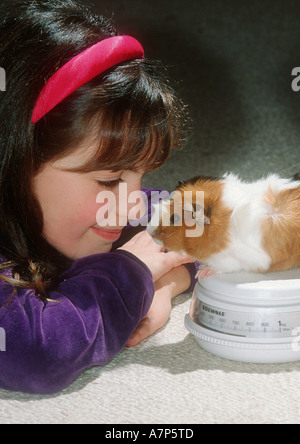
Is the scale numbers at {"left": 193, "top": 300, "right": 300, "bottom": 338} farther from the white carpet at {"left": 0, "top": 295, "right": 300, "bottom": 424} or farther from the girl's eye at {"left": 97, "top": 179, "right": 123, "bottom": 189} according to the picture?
the girl's eye at {"left": 97, "top": 179, "right": 123, "bottom": 189}

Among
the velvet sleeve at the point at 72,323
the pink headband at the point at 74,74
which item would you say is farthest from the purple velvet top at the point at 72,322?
the pink headband at the point at 74,74

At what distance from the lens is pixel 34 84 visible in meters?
0.64

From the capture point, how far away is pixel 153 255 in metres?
0.73

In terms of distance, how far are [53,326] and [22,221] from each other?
0.53 feet

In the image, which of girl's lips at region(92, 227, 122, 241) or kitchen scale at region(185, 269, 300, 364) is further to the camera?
girl's lips at region(92, 227, 122, 241)

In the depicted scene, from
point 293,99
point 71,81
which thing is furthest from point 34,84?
point 293,99

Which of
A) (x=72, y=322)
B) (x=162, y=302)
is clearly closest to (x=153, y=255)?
(x=162, y=302)

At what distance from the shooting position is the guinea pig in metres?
0.62

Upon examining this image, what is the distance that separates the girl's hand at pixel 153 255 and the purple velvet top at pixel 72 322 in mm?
61

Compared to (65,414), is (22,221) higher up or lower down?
higher up

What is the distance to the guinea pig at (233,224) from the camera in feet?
2.02

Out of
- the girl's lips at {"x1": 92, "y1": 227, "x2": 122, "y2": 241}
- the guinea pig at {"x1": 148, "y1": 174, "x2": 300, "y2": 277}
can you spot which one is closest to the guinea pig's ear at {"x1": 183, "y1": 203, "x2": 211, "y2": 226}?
the guinea pig at {"x1": 148, "y1": 174, "x2": 300, "y2": 277}

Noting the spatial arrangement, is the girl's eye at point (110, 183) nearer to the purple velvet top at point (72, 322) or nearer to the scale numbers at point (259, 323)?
the purple velvet top at point (72, 322)

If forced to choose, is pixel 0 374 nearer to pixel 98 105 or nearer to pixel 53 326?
pixel 53 326
